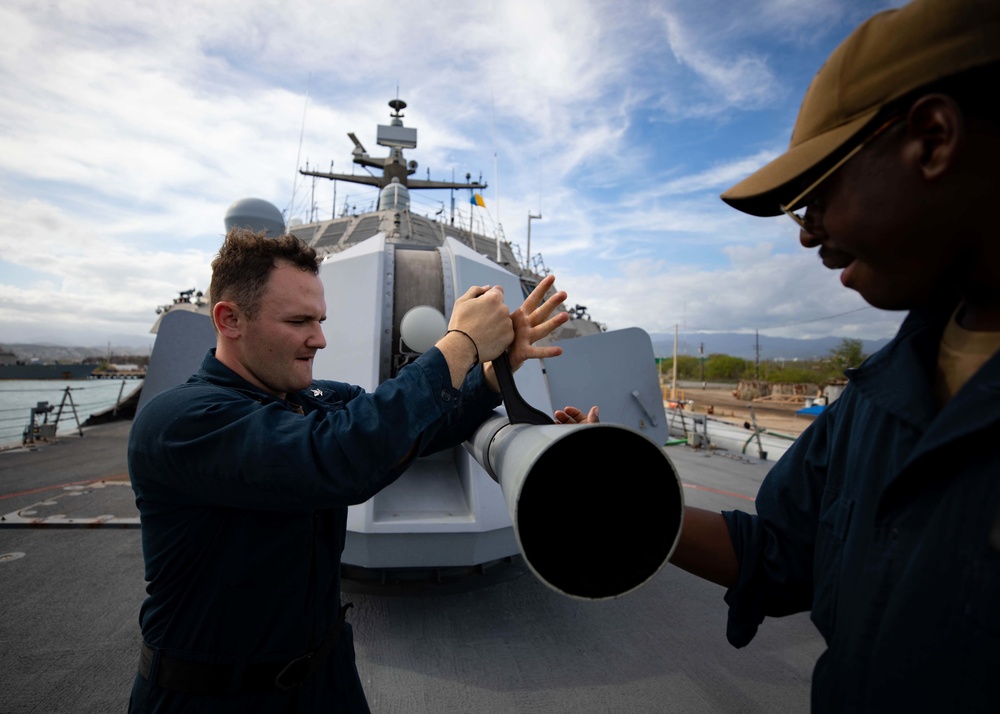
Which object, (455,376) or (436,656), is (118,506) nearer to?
(436,656)

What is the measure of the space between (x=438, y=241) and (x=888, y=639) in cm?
968

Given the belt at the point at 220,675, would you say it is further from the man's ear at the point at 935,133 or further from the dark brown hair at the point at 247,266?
the man's ear at the point at 935,133

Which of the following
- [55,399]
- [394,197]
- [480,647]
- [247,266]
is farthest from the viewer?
[55,399]

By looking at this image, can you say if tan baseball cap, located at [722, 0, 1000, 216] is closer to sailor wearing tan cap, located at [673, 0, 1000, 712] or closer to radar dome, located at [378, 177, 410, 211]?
sailor wearing tan cap, located at [673, 0, 1000, 712]

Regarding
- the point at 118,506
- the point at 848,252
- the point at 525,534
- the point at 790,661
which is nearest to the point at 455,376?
the point at 525,534

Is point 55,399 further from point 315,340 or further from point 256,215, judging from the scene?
point 315,340

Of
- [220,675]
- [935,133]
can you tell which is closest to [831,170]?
[935,133]

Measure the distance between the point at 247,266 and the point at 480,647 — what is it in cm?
246

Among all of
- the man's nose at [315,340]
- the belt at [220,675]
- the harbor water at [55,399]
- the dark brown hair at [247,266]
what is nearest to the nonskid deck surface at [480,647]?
the belt at [220,675]

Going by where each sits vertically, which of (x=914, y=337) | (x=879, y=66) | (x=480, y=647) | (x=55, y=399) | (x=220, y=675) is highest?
(x=879, y=66)

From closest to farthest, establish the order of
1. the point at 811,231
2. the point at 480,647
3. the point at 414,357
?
the point at 811,231 < the point at 480,647 < the point at 414,357

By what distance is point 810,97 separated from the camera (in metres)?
0.83

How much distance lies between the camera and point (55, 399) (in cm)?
3206

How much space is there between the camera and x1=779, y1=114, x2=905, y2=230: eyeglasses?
743 mm
